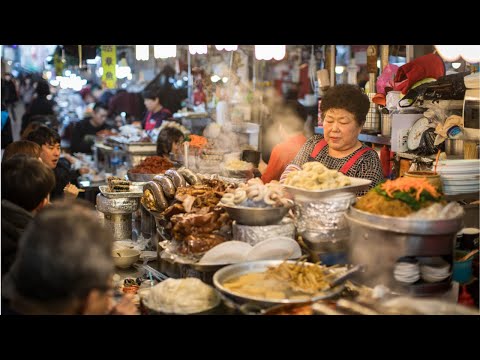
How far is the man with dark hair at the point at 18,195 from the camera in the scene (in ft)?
11.5

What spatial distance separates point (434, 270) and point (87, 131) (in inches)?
402

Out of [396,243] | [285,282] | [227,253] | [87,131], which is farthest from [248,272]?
[87,131]

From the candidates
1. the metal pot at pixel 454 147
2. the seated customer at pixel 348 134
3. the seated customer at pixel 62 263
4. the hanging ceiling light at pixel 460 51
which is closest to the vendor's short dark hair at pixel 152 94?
the seated customer at pixel 348 134

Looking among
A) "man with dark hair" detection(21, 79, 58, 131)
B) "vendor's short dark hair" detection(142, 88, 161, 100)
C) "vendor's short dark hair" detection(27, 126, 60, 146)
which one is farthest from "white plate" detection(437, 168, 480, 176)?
"man with dark hair" detection(21, 79, 58, 131)

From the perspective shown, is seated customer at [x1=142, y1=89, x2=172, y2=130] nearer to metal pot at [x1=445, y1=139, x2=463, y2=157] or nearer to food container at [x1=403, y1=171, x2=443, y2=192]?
metal pot at [x1=445, y1=139, x2=463, y2=157]

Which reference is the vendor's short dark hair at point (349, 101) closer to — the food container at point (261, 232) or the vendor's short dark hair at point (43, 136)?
the food container at point (261, 232)

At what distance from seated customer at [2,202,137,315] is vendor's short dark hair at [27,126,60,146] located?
4061 millimetres

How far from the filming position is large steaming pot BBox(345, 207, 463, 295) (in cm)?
296

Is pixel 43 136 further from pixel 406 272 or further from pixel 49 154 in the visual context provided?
pixel 406 272

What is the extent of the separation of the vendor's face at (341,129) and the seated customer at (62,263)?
106 inches

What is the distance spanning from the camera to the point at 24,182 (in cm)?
359
